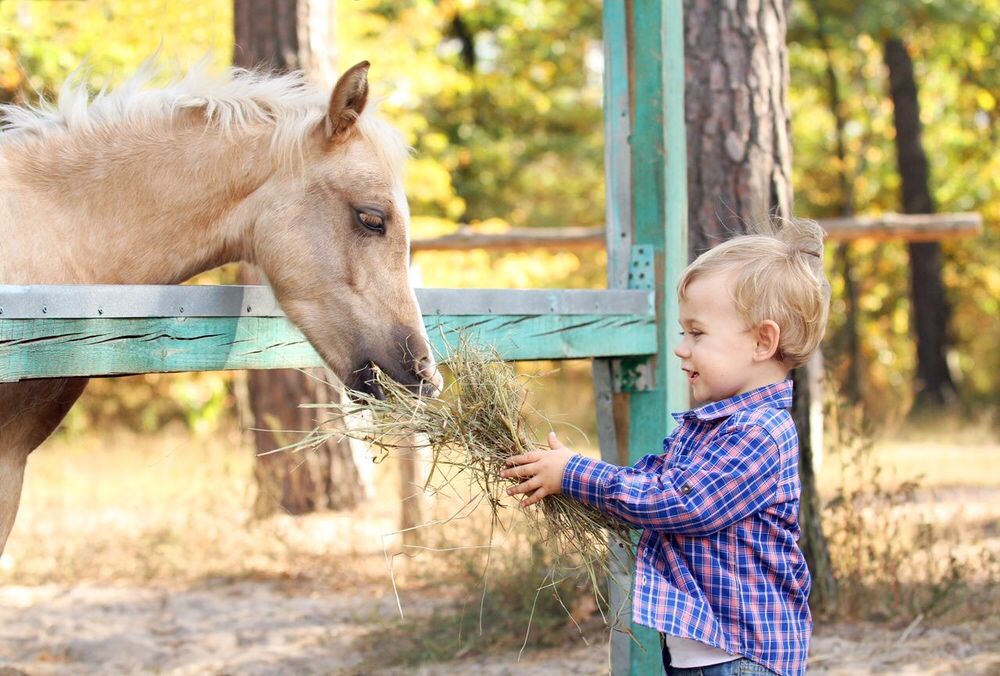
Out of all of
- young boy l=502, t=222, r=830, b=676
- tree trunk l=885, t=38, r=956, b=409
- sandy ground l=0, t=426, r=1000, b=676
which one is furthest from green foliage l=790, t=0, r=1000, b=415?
young boy l=502, t=222, r=830, b=676

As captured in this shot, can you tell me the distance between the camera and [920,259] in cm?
1506

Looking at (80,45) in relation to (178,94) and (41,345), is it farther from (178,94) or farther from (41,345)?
(41,345)

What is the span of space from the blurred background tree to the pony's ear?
8.44 metres

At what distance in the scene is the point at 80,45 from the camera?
924 cm

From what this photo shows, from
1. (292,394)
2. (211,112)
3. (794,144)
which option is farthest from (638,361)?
(794,144)

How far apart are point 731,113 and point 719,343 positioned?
2255 millimetres

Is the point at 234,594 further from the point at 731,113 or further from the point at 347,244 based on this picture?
the point at 731,113

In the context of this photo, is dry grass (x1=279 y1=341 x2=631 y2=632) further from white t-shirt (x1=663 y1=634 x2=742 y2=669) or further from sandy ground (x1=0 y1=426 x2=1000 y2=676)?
sandy ground (x1=0 y1=426 x2=1000 y2=676)

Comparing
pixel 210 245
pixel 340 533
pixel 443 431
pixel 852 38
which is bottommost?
pixel 340 533

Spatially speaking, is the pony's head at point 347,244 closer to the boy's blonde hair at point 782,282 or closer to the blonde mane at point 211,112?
the blonde mane at point 211,112

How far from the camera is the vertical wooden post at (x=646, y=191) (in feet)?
10.9

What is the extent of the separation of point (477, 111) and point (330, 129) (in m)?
15.1

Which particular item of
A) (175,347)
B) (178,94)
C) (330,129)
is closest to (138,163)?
(178,94)

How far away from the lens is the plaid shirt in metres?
2.11
